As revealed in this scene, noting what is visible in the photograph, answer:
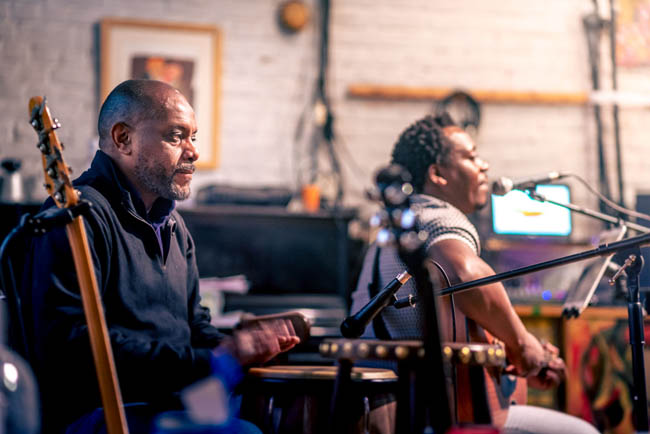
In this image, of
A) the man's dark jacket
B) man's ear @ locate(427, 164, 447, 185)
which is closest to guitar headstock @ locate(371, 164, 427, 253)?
the man's dark jacket

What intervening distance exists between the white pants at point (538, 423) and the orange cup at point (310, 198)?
7.53ft

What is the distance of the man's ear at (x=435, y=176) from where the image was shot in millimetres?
2881

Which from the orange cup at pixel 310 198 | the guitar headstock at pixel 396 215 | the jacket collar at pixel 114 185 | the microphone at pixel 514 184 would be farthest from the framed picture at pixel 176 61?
the guitar headstock at pixel 396 215

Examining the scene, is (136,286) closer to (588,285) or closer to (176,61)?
(588,285)

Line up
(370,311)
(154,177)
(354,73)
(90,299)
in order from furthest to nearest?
(354,73), (154,177), (370,311), (90,299)

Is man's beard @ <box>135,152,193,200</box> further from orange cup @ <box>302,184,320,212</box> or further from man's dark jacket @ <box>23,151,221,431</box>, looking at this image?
orange cup @ <box>302,184,320,212</box>

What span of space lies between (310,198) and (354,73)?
992mm

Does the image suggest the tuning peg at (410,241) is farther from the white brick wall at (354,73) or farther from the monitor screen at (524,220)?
the white brick wall at (354,73)

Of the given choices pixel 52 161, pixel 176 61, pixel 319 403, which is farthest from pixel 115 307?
pixel 176 61

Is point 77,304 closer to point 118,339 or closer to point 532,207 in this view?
point 118,339

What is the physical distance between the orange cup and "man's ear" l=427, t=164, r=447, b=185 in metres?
1.77

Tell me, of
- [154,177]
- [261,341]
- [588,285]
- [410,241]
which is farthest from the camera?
[588,285]

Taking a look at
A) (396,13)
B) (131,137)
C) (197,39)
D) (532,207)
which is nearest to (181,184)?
(131,137)

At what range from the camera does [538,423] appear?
2.47 m
